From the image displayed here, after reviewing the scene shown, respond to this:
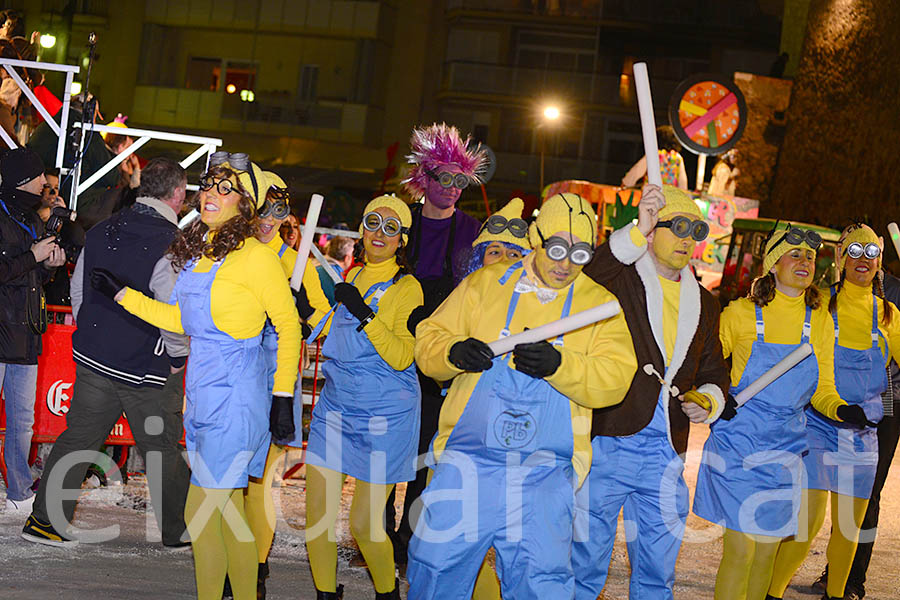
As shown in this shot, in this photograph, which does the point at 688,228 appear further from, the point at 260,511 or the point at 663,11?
the point at 663,11

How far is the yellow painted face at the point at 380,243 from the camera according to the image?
16.4ft

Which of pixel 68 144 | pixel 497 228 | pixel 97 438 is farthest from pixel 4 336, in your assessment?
pixel 497 228

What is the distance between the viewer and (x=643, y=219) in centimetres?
447

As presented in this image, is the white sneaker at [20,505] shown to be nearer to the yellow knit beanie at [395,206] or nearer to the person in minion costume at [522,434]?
the yellow knit beanie at [395,206]

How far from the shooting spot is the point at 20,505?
611cm

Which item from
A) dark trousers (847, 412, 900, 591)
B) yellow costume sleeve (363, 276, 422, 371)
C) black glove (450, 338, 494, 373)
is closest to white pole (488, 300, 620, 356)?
black glove (450, 338, 494, 373)

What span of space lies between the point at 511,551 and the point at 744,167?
2048cm

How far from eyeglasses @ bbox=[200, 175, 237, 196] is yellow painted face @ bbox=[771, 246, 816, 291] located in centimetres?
255

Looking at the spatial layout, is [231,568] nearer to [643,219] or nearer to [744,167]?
[643,219]

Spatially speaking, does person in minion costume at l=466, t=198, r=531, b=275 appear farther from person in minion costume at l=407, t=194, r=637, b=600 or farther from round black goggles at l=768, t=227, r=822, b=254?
person in minion costume at l=407, t=194, r=637, b=600

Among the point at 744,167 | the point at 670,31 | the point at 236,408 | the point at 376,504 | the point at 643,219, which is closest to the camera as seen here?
the point at 236,408

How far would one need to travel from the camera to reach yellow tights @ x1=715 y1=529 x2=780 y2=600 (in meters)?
4.93

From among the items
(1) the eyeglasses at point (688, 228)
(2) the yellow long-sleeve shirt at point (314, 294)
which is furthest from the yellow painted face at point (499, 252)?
(1) the eyeglasses at point (688, 228)

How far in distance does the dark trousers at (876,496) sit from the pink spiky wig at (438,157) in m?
2.64
